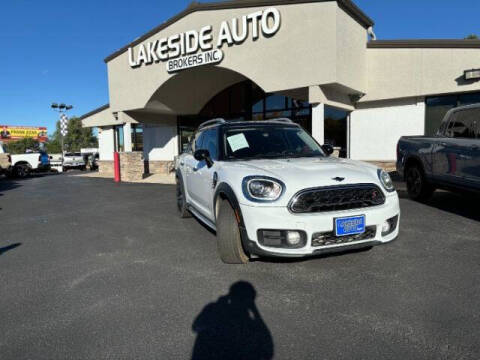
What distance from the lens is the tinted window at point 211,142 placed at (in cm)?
446

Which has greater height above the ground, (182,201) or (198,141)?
(198,141)

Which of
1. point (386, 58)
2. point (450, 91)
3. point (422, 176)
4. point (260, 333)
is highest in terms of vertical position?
point (386, 58)

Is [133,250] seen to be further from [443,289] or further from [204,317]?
[443,289]

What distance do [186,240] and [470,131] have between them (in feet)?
17.4

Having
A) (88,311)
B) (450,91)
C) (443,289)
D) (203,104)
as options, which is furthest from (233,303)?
(203,104)

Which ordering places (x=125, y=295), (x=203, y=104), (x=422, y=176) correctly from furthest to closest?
1. (x=203, y=104)
2. (x=422, y=176)
3. (x=125, y=295)

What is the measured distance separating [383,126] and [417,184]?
523 centimetres

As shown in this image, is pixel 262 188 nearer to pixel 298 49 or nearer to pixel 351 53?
pixel 298 49

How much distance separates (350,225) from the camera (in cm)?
312

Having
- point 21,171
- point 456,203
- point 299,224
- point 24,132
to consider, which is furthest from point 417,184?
point 24,132

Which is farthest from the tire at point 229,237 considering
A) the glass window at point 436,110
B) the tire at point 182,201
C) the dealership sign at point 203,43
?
the glass window at point 436,110

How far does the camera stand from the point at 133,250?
4.48 m

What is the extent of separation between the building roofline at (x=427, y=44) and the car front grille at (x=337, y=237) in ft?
31.5

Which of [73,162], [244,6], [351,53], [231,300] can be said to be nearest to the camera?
[231,300]
